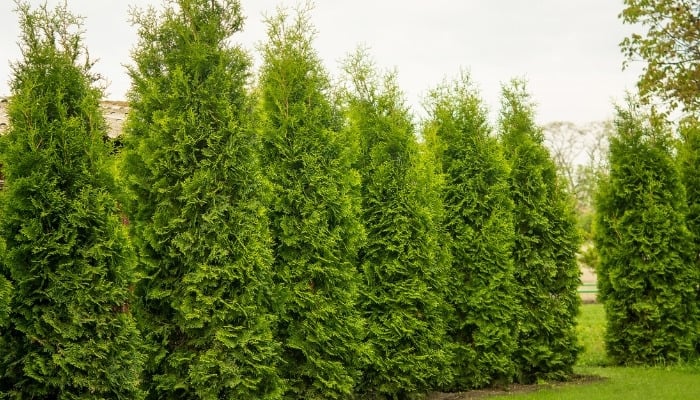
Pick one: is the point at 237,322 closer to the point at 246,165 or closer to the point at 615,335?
the point at 246,165

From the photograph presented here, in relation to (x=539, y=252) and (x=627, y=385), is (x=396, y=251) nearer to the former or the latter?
(x=539, y=252)

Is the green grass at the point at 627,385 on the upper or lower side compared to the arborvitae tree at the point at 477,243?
lower

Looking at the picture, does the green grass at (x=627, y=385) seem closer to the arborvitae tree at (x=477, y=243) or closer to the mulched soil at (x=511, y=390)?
the mulched soil at (x=511, y=390)

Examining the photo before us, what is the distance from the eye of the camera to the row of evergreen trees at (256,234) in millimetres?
6289

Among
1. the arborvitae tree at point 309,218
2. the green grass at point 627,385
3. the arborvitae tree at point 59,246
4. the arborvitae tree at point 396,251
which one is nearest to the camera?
the arborvitae tree at point 59,246

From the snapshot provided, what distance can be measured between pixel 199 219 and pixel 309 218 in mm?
1552

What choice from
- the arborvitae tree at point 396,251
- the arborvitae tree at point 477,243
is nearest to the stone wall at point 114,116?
the arborvitae tree at point 396,251

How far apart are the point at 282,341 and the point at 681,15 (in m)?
10.5

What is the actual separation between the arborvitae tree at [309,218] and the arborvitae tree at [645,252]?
7036 mm

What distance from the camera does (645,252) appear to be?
42.8ft

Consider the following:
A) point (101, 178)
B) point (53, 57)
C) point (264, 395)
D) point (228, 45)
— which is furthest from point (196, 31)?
point (264, 395)

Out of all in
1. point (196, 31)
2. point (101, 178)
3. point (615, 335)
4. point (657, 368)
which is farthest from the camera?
point (615, 335)

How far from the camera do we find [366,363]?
8992 mm

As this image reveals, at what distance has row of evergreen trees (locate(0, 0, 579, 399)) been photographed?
20.6 feet
